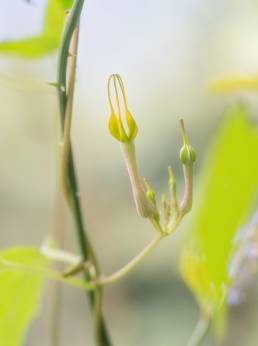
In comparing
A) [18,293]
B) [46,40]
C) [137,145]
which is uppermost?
[46,40]

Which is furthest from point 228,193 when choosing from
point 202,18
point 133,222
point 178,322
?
point 202,18

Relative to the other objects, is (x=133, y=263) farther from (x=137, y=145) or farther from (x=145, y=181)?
(x=137, y=145)

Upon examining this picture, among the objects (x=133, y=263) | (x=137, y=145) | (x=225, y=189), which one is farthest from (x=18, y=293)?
(x=137, y=145)

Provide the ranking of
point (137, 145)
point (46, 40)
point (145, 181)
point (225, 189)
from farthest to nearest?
point (137, 145)
point (46, 40)
point (145, 181)
point (225, 189)

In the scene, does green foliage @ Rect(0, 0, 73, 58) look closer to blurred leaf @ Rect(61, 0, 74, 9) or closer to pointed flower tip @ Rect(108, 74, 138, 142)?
blurred leaf @ Rect(61, 0, 74, 9)

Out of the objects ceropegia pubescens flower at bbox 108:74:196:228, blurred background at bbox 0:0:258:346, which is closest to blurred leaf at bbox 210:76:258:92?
ceropegia pubescens flower at bbox 108:74:196:228

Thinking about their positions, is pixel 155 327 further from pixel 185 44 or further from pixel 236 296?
pixel 236 296
